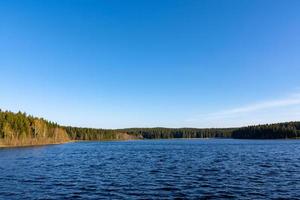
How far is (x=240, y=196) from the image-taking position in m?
30.4

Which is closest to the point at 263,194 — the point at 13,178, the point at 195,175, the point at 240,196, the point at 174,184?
the point at 240,196

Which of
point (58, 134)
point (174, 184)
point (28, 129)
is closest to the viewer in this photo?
point (174, 184)

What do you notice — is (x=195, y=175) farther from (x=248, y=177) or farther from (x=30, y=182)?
(x=30, y=182)

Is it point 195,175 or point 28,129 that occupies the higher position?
point 28,129

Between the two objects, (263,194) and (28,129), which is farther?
(28,129)

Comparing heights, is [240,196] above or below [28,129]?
below

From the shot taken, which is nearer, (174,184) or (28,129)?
(174,184)

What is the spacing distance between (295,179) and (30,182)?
103ft

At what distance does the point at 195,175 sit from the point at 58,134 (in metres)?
165

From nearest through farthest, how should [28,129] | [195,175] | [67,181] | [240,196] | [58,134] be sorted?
[240,196], [67,181], [195,175], [28,129], [58,134]

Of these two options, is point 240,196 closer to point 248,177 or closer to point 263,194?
point 263,194

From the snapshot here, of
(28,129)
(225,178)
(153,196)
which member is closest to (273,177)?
(225,178)

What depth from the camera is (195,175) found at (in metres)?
44.2

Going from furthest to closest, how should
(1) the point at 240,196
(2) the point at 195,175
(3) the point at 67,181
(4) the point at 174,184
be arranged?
(2) the point at 195,175, (3) the point at 67,181, (4) the point at 174,184, (1) the point at 240,196
